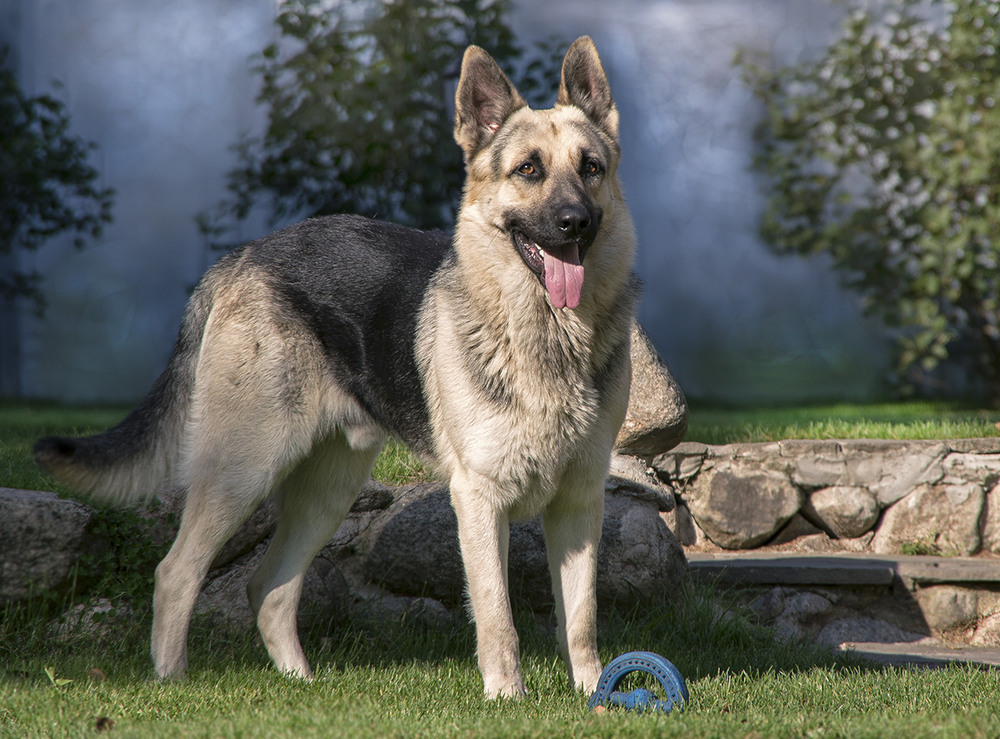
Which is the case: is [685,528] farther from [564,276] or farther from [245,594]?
[564,276]

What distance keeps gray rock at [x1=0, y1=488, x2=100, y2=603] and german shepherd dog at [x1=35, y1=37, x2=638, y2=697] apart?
42 centimetres

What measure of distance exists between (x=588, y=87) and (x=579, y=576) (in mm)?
1972

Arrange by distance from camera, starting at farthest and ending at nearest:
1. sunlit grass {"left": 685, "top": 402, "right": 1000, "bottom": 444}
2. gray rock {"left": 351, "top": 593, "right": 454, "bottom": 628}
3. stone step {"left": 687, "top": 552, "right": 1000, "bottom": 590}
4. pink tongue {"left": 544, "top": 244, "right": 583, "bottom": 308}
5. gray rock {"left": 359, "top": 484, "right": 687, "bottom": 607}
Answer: sunlit grass {"left": 685, "top": 402, "right": 1000, "bottom": 444} < stone step {"left": 687, "top": 552, "right": 1000, "bottom": 590} < gray rock {"left": 359, "top": 484, "right": 687, "bottom": 607} < gray rock {"left": 351, "top": 593, "right": 454, "bottom": 628} < pink tongue {"left": 544, "top": 244, "right": 583, "bottom": 308}

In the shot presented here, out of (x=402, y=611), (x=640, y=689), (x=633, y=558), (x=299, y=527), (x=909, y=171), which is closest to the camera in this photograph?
(x=640, y=689)

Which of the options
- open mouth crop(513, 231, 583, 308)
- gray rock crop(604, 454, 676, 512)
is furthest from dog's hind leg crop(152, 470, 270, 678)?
gray rock crop(604, 454, 676, 512)

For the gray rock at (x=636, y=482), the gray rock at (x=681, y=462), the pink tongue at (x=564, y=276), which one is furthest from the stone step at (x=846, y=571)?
the pink tongue at (x=564, y=276)

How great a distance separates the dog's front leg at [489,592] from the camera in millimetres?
3324

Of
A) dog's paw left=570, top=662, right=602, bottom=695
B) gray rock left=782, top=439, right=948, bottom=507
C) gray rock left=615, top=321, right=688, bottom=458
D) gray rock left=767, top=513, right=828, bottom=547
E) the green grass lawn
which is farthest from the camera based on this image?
gray rock left=767, top=513, right=828, bottom=547

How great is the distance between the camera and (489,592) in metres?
3.34

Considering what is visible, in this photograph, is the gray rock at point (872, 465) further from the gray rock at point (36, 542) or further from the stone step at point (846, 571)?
the gray rock at point (36, 542)

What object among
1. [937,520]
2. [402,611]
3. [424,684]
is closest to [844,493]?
[937,520]

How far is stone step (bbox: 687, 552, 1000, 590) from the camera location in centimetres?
538

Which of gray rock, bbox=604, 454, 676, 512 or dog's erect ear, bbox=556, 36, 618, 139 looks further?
gray rock, bbox=604, 454, 676, 512

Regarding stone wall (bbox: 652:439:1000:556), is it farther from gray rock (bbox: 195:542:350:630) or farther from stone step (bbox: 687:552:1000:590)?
gray rock (bbox: 195:542:350:630)
